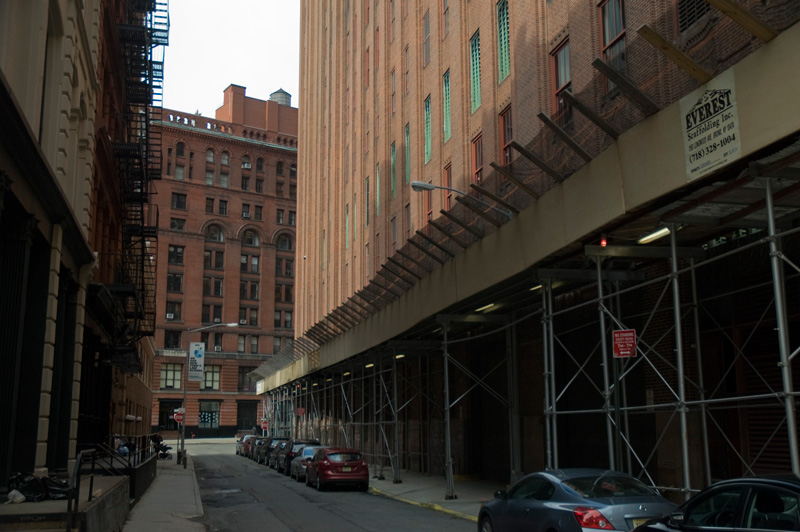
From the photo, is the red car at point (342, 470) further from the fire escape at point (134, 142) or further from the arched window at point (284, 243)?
the arched window at point (284, 243)

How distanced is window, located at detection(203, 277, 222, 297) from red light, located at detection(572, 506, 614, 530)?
86.6 meters

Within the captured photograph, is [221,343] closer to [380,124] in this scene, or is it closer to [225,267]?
[225,267]

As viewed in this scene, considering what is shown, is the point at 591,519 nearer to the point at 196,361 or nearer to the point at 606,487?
the point at 606,487

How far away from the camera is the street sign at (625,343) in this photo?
12.0 metres

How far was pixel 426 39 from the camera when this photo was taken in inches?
1289

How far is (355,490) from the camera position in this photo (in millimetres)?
26047

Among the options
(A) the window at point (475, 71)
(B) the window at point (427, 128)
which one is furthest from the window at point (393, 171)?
(A) the window at point (475, 71)

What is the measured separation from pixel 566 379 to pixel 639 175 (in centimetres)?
1057

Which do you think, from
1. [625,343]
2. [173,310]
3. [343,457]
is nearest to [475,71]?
[343,457]

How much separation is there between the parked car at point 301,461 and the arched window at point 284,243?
230 ft

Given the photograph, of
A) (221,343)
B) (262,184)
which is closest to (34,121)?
(221,343)

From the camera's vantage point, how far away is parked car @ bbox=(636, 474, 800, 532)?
656 cm

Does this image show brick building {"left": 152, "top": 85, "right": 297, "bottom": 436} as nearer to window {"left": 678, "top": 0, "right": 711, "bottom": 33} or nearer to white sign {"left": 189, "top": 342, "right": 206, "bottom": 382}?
white sign {"left": 189, "top": 342, "right": 206, "bottom": 382}

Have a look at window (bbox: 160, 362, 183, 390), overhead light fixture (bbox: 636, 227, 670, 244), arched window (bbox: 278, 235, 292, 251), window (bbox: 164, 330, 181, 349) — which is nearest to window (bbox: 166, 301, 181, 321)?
window (bbox: 164, 330, 181, 349)
